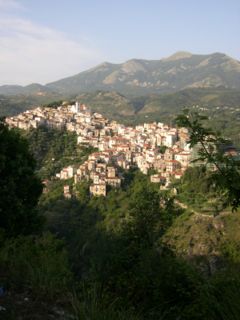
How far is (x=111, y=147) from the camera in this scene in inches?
2376

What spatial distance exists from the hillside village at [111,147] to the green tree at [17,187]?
87.8 ft

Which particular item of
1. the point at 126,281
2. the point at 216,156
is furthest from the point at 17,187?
the point at 216,156

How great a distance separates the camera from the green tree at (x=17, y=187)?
11.2m

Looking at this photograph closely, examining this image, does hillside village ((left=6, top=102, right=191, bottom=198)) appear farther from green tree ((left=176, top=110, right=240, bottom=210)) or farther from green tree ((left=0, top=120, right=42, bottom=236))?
green tree ((left=176, top=110, right=240, bottom=210))

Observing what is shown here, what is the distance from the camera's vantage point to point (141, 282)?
4.59 metres

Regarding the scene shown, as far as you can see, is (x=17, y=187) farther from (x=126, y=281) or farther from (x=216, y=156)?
(x=216, y=156)

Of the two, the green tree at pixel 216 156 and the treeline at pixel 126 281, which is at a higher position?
the green tree at pixel 216 156

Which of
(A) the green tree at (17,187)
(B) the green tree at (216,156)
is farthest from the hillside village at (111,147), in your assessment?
(B) the green tree at (216,156)

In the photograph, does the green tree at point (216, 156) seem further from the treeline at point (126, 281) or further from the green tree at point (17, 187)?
the green tree at point (17, 187)

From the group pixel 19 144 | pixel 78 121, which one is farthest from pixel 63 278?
pixel 78 121

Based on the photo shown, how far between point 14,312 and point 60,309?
1.36 ft

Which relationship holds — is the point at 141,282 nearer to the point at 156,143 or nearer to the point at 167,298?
the point at 167,298

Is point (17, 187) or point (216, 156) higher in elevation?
point (216, 156)

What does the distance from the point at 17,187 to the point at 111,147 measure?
4800cm
